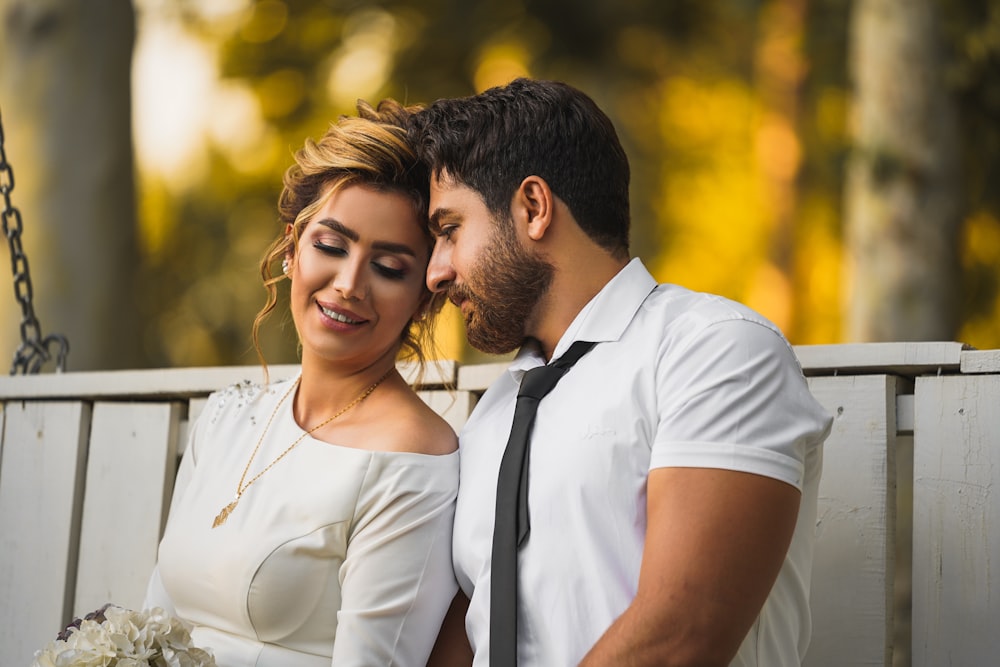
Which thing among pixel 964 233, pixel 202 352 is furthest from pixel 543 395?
pixel 202 352

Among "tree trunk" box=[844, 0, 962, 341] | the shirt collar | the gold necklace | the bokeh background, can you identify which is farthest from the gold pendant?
the bokeh background

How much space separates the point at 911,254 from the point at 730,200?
668 cm

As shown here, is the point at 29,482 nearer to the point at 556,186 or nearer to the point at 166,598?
the point at 166,598

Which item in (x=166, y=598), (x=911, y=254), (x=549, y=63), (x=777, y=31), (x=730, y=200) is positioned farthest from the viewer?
(x=730, y=200)

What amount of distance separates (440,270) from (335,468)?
1.53 ft

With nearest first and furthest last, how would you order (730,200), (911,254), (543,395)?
(543,395), (911,254), (730,200)

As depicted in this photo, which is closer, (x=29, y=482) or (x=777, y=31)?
(x=29, y=482)

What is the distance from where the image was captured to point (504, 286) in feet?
7.74

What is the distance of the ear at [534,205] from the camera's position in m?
2.34

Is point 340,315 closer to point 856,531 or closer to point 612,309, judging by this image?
point 612,309

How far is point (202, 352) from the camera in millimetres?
11586

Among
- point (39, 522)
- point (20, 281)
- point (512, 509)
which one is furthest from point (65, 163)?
point (512, 509)

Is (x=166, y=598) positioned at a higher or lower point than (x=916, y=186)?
lower

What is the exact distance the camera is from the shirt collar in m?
2.23
